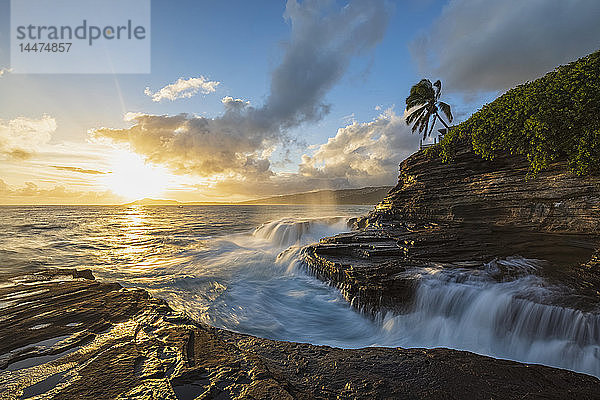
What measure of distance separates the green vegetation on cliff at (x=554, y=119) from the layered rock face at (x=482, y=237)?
938 mm

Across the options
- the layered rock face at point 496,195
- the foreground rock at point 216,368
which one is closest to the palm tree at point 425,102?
the layered rock face at point 496,195

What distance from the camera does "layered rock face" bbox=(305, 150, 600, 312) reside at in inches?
322

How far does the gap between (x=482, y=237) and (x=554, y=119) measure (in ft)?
18.4

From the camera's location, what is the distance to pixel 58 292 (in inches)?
260

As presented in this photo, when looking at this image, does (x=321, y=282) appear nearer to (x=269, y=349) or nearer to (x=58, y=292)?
(x=269, y=349)

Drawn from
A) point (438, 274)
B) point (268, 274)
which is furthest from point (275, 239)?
point (438, 274)

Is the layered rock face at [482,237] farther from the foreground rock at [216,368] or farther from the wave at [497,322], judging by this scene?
the foreground rock at [216,368]

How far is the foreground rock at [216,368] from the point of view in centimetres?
298

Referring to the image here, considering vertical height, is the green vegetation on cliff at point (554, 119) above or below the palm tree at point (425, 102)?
below

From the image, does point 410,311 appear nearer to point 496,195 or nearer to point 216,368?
point 216,368

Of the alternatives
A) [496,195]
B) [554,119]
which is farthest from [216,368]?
[496,195]

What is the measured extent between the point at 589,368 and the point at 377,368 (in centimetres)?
512

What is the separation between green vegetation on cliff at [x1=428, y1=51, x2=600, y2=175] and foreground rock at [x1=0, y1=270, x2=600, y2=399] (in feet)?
31.2

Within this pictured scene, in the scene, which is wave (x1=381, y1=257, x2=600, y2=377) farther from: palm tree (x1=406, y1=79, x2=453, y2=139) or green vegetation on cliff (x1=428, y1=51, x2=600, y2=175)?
palm tree (x1=406, y1=79, x2=453, y2=139)
